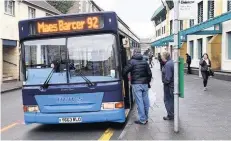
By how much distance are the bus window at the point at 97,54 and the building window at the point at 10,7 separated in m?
19.0

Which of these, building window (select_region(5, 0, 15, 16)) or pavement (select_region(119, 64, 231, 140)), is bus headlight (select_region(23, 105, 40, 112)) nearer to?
pavement (select_region(119, 64, 231, 140))

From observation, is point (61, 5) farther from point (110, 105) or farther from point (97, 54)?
point (110, 105)

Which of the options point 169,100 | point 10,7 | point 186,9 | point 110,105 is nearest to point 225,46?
point 10,7

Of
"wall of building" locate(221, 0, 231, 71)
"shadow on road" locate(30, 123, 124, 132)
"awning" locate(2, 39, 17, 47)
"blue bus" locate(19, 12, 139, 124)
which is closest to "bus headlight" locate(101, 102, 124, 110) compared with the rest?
"blue bus" locate(19, 12, 139, 124)

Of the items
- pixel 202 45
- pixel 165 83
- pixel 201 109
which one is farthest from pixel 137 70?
pixel 202 45

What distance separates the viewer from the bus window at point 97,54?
799 centimetres

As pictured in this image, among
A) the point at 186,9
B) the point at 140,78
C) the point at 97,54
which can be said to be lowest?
the point at 140,78

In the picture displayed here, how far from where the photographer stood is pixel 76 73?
8.02 metres

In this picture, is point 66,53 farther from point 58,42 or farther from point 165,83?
point 165,83

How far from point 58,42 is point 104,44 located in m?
1.03

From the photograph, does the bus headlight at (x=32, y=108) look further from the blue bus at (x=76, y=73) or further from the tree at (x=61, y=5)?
the tree at (x=61, y=5)

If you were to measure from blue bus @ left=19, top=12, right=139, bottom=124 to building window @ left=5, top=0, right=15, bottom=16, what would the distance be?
1862 cm

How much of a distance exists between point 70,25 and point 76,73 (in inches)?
42.7

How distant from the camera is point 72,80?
26.1 ft
